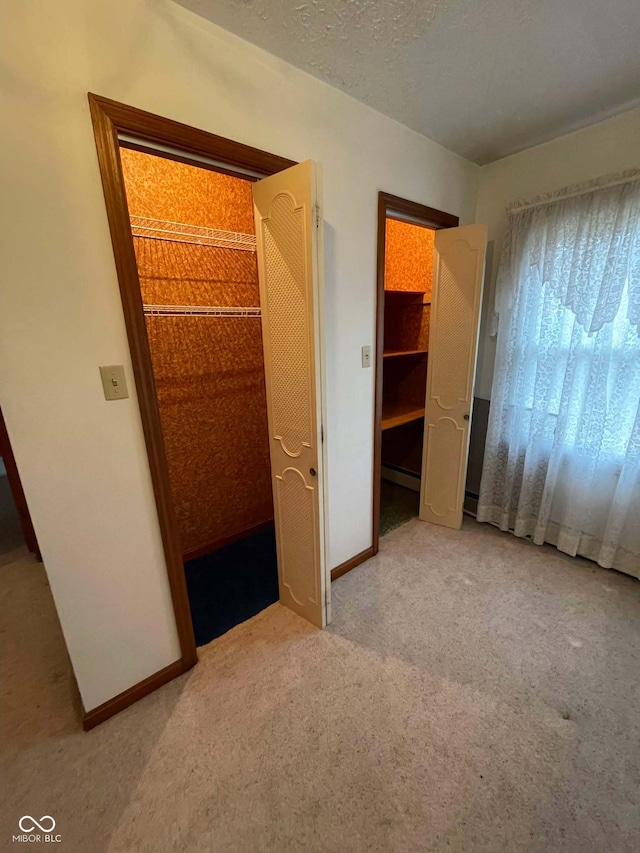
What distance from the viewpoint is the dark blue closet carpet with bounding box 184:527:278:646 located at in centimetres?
187

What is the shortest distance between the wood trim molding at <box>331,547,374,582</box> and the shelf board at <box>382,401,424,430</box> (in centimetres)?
84

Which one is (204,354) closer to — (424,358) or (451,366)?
(451,366)

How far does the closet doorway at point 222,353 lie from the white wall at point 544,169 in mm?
1613

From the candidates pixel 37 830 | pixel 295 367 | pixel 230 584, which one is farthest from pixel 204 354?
pixel 37 830

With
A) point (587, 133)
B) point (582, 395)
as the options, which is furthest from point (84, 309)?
point (587, 133)

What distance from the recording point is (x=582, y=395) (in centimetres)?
204

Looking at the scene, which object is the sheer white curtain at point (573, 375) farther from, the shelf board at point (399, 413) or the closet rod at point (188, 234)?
the closet rod at point (188, 234)

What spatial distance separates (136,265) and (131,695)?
1685 mm

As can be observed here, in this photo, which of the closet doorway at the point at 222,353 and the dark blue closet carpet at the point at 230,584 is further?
the dark blue closet carpet at the point at 230,584

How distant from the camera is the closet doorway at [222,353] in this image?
4.18 ft

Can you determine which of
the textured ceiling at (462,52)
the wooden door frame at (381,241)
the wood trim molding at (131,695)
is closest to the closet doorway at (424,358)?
the wooden door frame at (381,241)

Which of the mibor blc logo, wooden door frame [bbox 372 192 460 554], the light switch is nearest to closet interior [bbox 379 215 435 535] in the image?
wooden door frame [bbox 372 192 460 554]

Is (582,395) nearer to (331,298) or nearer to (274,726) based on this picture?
(331,298)

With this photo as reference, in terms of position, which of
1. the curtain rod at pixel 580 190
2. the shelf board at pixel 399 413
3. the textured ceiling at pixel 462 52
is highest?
the textured ceiling at pixel 462 52
